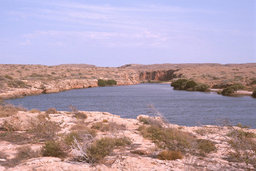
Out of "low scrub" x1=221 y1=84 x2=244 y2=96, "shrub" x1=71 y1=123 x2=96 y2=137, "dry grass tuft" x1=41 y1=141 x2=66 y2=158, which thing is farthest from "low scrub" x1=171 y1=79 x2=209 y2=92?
"dry grass tuft" x1=41 y1=141 x2=66 y2=158

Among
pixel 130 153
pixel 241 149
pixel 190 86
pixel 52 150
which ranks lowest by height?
pixel 130 153

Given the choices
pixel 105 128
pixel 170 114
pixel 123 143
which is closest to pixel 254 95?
pixel 170 114

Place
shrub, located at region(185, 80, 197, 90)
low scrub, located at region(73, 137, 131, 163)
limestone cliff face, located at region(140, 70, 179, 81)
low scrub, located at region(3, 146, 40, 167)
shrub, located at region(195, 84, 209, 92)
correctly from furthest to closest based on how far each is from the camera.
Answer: limestone cliff face, located at region(140, 70, 179, 81), shrub, located at region(185, 80, 197, 90), shrub, located at region(195, 84, 209, 92), low scrub, located at region(3, 146, 40, 167), low scrub, located at region(73, 137, 131, 163)

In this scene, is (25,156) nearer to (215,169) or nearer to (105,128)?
(105,128)

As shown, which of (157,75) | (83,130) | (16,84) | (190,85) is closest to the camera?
(83,130)

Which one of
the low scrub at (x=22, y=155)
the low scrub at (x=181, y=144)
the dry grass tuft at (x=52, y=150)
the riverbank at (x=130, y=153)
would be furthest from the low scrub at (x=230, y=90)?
the low scrub at (x=22, y=155)

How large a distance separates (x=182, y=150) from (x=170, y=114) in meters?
12.8

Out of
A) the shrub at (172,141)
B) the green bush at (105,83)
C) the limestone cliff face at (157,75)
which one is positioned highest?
the limestone cliff face at (157,75)

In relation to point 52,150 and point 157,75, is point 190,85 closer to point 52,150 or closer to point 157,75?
point 52,150

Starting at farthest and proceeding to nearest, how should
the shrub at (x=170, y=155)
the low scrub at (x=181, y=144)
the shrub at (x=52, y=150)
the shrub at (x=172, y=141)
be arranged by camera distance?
the shrub at (x=172, y=141), the low scrub at (x=181, y=144), the shrub at (x=52, y=150), the shrub at (x=170, y=155)

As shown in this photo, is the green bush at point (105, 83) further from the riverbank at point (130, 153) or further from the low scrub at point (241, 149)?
the low scrub at point (241, 149)

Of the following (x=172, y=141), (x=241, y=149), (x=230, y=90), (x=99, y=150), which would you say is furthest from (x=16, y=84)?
(x=241, y=149)

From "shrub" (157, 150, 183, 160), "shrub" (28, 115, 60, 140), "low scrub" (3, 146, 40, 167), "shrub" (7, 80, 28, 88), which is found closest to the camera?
"low scrub" (3, 146, 40, 167)

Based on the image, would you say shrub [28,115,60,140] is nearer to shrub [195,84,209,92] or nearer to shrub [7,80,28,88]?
shrub [7,80,28,88]
